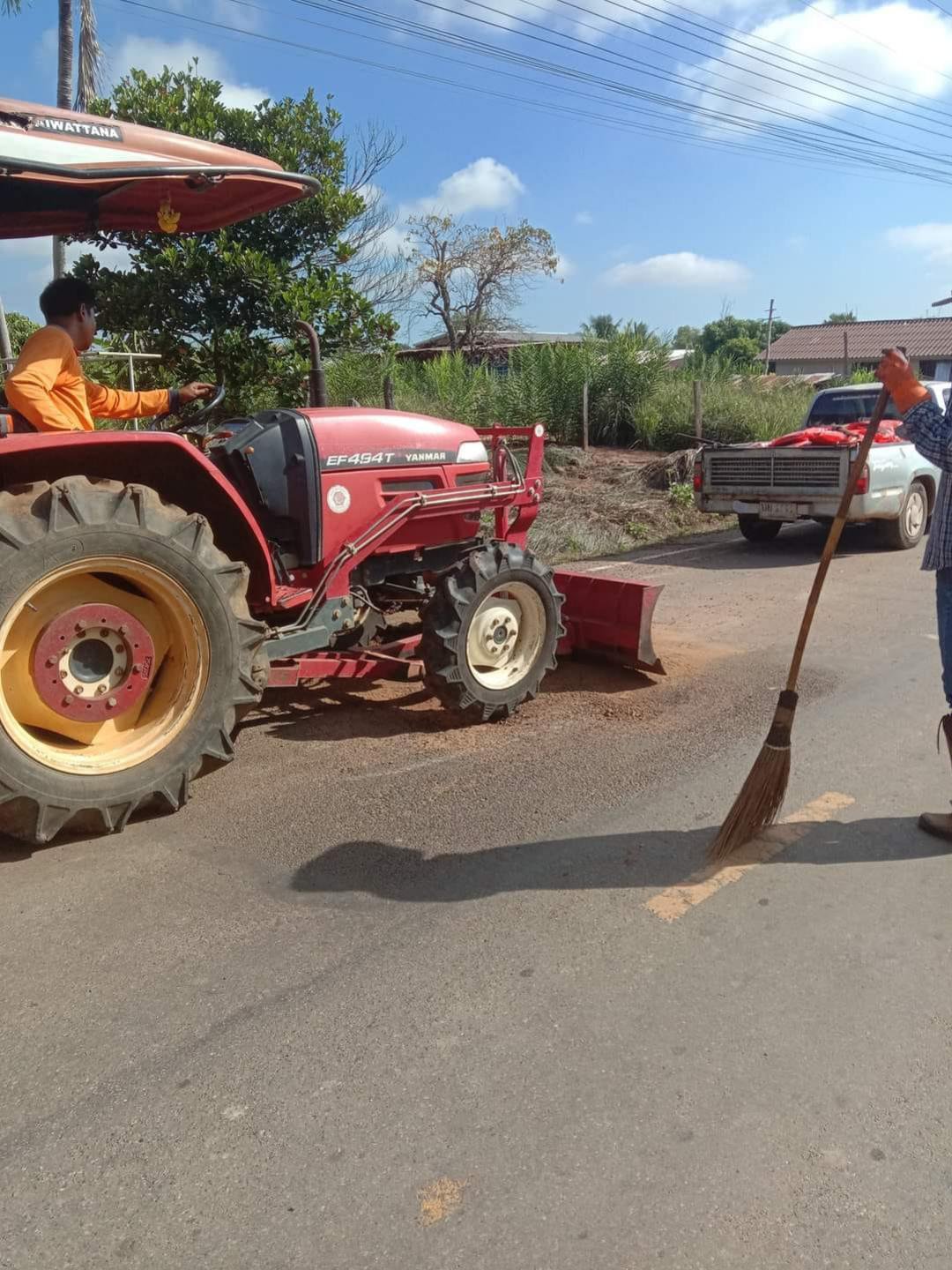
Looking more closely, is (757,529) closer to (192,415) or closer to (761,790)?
(192,415)

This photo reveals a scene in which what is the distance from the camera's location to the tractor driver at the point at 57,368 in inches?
156

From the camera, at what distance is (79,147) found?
3.46 metres

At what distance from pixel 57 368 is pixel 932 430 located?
11.3 ft

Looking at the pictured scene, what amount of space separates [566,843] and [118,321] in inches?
271

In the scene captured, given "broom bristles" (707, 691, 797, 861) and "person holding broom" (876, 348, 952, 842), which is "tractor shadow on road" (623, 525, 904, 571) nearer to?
"person holding broom" (876, 348, 952, 842)

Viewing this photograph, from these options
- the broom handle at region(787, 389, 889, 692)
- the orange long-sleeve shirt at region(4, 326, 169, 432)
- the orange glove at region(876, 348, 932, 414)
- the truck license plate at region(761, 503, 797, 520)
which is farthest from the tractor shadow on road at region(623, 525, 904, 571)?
the orange long-sleeve shirt at region(4, 326, 169, 432)

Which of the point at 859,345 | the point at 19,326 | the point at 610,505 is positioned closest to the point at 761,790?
the point at 610,505

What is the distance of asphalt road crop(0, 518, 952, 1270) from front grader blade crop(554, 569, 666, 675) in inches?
43.4

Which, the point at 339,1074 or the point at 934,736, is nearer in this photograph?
the point at 339,1074

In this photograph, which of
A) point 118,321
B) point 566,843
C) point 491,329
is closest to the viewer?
point 566,843

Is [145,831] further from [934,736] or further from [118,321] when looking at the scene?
[118,321]

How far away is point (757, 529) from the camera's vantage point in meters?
11.8

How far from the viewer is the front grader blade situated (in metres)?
5.76

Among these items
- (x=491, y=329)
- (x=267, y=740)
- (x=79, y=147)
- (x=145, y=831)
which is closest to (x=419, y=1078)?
(x=145, y=831)
